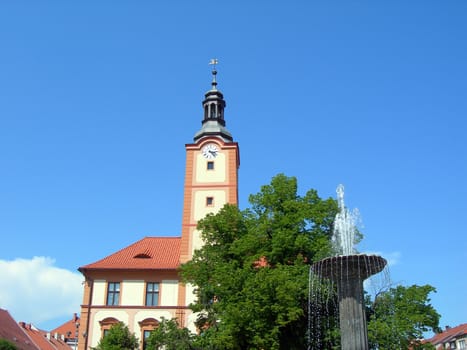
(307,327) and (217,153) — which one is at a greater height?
(217,153)

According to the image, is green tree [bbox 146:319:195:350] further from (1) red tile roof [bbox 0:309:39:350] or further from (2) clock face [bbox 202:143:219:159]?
(1) red tile roof [bbox 0:309:39:350]

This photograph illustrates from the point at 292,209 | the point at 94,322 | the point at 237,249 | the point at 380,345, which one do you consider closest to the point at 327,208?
the point at 292,209

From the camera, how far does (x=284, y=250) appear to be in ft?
79.9

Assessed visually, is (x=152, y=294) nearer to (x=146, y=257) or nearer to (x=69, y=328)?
(x=146, y=257)

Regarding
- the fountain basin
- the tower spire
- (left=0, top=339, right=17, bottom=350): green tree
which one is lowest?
(left=0, top=339, right=17, bottom=350): green tree

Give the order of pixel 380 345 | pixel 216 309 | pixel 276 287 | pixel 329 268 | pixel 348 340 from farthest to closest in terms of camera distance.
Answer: pixel 216 309
pixel 276 287
pixel 380 345
pixel 329 268
pixel 348 340

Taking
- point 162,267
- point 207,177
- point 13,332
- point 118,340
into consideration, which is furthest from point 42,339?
point 118,340

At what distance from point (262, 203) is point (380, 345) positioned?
8864 millimetres

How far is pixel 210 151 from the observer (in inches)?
1414

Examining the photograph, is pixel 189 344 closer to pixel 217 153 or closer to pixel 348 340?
pixel 348 340

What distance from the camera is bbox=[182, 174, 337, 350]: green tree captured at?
21.9 metres

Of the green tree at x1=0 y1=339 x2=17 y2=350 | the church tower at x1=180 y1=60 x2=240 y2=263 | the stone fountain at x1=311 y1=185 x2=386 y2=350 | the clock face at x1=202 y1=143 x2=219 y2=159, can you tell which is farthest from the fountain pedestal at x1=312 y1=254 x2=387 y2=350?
the green tree at x1=0 y1=339 x2=17 y2=350

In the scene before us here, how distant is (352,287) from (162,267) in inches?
772

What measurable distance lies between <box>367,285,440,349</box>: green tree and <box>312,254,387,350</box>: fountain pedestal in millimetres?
7088
